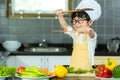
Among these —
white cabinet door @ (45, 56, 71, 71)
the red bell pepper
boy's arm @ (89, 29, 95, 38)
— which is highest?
boy's arm @ (89, 29, 95, 38)

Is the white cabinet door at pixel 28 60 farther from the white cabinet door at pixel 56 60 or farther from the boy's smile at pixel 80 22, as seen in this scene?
the boy's smile at pixel 80 22

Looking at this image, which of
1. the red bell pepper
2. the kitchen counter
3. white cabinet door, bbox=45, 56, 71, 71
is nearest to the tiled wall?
white cabinet door, bbox=45, 56, 71, 71

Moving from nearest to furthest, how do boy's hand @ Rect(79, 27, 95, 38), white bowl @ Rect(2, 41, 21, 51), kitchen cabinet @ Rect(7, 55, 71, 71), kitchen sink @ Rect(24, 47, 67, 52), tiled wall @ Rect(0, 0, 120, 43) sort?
boy's hand @ Rect(79, 27, 95, 38) < kitchen cabinet @ Rect(7, 55, 71, 71) < white bowl @ Rect(2, 41, 21, 51) < kitchen sink @ Rect(24, 47, 67, 52) < tiled wall @ Rect(0, 0, 120, 43)

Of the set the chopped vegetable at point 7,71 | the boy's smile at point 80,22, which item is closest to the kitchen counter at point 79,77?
the chopped vegetable at point 7,71

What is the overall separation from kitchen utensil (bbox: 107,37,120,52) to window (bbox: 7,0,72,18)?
69 cm

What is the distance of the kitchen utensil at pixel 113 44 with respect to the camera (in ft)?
13.2

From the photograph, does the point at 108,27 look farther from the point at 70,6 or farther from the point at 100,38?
the point at 70,6

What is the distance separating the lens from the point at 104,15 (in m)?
4.33

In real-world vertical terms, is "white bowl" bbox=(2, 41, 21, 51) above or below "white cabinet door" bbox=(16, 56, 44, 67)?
above

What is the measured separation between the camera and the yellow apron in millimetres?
2673

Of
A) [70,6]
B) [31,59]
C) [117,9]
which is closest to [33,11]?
[70,6]

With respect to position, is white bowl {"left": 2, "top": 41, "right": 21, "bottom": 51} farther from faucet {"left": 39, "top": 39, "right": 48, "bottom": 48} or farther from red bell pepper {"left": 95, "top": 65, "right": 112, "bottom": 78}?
red bell pepper {"left": 95, "top": 65, "right": 112, "bottom": 78}

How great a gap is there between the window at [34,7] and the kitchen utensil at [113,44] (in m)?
0.69

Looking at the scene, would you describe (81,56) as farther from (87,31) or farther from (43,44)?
(43,44)
